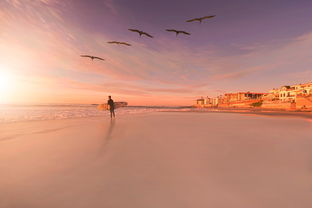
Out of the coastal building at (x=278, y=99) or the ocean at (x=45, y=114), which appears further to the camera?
the coastal building at (x=278, y=99)

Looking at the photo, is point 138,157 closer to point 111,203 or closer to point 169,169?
point 169,169

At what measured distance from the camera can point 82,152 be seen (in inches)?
154

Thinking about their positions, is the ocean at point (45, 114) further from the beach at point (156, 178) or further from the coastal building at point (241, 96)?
the coastal building at point (241, 96)

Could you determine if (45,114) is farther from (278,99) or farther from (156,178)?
(278,99)

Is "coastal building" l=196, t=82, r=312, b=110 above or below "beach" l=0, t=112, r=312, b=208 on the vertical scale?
above

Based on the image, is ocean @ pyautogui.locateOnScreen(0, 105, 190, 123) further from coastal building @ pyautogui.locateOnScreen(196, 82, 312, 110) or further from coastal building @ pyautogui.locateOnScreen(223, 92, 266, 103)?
coastal building @ pyautogui.locateOnScreen(223, 92, 266, 103)

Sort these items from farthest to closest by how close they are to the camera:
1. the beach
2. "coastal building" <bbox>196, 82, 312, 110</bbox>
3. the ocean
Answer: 1. "coastal building" <bbox>196, 82, 312, 110</bbox>
2. the ocean
3. the beach

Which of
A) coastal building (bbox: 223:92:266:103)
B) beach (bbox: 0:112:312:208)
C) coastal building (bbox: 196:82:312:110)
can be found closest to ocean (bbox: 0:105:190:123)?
beach (bbox: 0:112:312:208)

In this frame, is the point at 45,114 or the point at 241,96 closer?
the point at 45,114


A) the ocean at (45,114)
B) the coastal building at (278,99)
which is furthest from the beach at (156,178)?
the coastal building at (278,99)

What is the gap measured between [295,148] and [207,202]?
4197mm

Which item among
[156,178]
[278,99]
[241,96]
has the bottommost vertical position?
[156,178]

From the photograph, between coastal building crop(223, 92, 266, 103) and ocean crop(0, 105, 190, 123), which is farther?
coastal building crop(223, 92, 266, 103)

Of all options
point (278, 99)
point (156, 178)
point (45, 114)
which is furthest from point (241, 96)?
point (156, 178)
